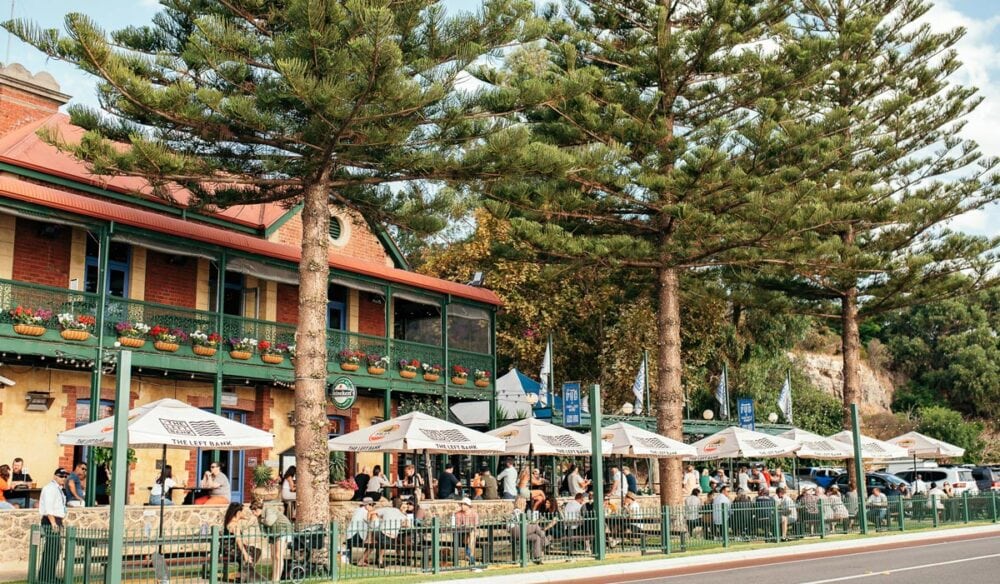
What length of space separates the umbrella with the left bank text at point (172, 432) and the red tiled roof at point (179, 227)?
542 centimetres

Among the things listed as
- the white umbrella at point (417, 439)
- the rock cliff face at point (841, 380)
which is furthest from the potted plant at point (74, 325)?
the rock cliff face at point (841, 380)

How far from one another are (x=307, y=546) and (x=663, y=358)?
12225 millimetres

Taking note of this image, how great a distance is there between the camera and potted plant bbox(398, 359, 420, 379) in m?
26.1

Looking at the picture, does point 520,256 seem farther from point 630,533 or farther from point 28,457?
point 28,457

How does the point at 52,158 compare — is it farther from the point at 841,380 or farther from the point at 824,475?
the point at 841,380

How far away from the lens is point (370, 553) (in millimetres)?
15250

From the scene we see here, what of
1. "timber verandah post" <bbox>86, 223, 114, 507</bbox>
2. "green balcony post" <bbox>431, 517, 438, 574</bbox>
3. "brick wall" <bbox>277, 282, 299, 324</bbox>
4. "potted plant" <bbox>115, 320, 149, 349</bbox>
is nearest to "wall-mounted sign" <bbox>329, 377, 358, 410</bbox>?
"brick wall" <bbox>277, 282, 299, 324</bbox>

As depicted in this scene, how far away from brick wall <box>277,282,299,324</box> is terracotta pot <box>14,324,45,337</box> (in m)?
7.82

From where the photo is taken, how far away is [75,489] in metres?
16.9

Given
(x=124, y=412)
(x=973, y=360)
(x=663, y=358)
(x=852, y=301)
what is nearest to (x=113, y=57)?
(x=124, y=412)

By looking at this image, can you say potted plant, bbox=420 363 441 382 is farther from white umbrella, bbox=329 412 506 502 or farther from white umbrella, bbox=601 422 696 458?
white umbrella, bbox=329 412 506 502

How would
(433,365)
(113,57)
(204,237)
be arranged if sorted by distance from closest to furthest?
(113,57), (204,237), (433,365)

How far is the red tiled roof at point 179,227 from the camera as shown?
1856 centimetres

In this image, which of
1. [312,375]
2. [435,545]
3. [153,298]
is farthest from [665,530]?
[153,298]
